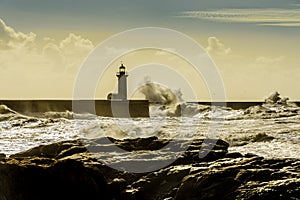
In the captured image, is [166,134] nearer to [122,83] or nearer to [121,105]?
[122,83]

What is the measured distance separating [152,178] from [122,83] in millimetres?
29275

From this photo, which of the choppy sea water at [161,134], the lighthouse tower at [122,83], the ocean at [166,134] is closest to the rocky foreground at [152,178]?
the ocean at [166,134]

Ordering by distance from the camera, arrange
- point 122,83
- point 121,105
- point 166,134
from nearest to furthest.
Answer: point 166,134, point 122,83, point 121,105

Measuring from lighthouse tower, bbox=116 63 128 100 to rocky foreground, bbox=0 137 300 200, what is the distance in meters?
27.4

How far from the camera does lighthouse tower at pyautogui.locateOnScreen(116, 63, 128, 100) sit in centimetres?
3891

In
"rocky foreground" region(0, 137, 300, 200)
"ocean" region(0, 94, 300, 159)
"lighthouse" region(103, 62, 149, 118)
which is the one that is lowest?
"rocky foreground" region(0, 137, 300, 200)

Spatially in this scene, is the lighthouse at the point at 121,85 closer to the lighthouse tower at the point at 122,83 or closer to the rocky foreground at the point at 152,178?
the lighthouse tower at the point at 122,83

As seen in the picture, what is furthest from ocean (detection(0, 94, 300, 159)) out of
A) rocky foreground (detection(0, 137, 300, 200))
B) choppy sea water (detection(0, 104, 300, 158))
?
rocky foreground (detection(0, 137, 300, 200))

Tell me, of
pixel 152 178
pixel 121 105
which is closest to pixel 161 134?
pixel 152 178

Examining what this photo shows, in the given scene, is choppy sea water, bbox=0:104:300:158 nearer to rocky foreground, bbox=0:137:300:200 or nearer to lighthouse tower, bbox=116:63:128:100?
rocky foreground, bbox=0:137:300:200

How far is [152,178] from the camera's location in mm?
10562

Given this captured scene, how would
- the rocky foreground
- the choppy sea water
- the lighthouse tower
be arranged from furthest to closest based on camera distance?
the lighthouse tower, the choppy sea water, the rocky foreground

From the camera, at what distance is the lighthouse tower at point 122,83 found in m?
38.9

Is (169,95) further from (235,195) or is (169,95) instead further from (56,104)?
(235,195)
